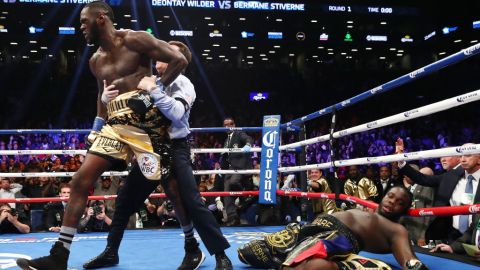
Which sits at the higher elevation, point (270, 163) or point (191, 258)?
point (270, 163)

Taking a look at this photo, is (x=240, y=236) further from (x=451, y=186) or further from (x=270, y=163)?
(x=451, y=186)

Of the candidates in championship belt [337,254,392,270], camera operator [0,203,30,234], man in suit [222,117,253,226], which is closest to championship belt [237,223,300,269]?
championship belt [337,254,392,270]

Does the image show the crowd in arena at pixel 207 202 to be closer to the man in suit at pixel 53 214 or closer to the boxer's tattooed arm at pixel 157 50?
the man in suit at pixel 53 214

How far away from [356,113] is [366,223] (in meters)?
13.5

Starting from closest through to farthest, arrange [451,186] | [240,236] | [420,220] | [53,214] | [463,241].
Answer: [463,241] < [451,186] < [420,220] < [240,236] < [53,214]

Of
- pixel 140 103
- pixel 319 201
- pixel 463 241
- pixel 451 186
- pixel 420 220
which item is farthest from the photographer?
pixel 319 201

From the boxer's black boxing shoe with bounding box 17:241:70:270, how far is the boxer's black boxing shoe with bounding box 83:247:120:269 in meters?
0.30

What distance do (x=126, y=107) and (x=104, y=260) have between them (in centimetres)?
75

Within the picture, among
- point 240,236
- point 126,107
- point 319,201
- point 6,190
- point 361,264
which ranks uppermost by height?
point 126,107

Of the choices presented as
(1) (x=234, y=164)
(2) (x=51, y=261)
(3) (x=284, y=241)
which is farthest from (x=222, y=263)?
(1) (x=234, y=164)

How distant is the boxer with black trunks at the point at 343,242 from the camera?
1.61 m

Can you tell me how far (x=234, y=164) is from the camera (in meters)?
4.84

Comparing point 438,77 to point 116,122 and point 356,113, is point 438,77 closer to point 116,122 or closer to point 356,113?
point 356,113

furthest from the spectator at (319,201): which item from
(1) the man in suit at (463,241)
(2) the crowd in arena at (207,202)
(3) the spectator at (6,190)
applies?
(3) the spectator at (6,190)
